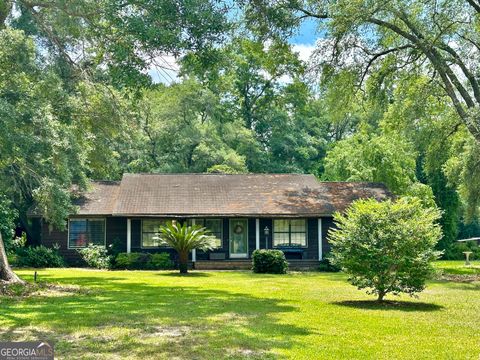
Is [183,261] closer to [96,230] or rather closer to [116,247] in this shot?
[116,247]

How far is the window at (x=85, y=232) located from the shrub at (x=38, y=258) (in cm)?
146

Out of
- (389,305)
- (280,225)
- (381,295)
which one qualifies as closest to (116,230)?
(280,225)

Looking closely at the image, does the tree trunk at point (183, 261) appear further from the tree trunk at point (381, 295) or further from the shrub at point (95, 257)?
the tree trunk at point (381, 295)

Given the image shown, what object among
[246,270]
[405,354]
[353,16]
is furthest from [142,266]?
[405,354]

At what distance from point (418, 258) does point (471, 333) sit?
12.4 feet

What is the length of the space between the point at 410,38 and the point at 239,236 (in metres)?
13.3

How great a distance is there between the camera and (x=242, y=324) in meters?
10.6

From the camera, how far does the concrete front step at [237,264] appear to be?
1145 inches

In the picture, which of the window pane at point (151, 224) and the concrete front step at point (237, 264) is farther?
the window pane at point (151, 224)

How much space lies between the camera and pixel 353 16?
21203 millimetres

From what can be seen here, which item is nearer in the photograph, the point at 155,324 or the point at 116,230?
the point at 155,324

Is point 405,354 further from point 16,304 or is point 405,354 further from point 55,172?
point 55,172

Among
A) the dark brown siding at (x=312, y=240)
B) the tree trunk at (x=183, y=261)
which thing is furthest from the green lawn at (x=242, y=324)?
the dark brown siding at (x=312, y=240)

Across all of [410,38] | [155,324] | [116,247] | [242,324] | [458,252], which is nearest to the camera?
[155,324]
